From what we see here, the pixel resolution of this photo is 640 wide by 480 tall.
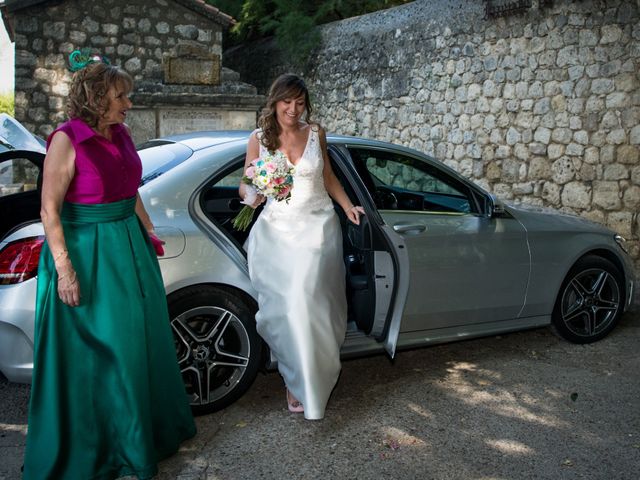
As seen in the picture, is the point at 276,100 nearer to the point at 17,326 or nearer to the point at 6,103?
the point at 17,326

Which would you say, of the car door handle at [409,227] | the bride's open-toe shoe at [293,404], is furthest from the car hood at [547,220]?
the bride's open-toe shoe at [293,404]

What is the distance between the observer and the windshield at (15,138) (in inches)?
162

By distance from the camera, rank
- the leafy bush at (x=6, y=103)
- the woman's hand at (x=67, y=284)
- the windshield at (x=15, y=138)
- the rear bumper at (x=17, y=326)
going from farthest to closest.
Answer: the leafy bush at (x=6, y=103), the windshield at (x=15, y=138), the rear bumper at (x=17, y=326), the woman's hand at (x=67, y=284)

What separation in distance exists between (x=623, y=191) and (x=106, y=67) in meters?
7.40

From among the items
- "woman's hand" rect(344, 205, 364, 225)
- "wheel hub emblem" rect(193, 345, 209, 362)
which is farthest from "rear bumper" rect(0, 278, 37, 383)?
"woman's hand" rect(344, 205, 364, 225)

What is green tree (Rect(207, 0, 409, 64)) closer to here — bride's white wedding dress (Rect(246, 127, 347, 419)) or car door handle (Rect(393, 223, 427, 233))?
car door handle (Rect(393, 223, 427, 233))

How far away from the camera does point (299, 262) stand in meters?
4.05

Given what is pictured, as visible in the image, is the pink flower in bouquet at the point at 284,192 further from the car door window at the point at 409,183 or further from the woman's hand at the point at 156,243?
the car door window at the point at 409,183

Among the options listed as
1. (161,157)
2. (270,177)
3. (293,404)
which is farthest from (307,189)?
(293,404)

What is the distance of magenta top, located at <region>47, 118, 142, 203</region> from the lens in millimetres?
3170

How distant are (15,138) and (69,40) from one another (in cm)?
1104

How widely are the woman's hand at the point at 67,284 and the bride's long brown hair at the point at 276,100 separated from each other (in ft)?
4.59

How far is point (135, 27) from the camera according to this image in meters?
14.5

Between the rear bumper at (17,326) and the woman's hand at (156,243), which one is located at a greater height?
the woman's hand at (156,243)
